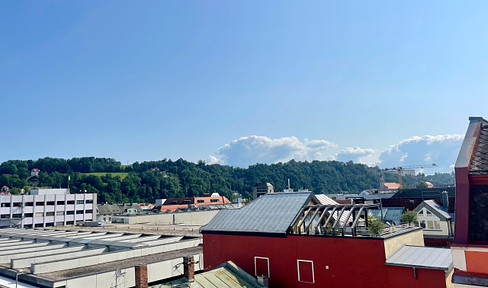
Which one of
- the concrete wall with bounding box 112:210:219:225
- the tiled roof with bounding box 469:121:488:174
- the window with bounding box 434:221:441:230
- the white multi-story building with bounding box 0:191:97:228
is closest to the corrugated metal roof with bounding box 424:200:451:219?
the window with bounding box 434:221:441:230

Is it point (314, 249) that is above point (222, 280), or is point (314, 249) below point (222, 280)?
above

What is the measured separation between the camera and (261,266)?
86.9ft

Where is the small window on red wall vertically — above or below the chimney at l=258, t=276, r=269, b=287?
above

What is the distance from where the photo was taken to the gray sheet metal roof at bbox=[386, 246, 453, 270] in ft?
65.5

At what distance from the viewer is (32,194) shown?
348ft

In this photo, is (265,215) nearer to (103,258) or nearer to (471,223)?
(471,223)

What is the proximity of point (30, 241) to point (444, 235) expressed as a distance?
65.2m

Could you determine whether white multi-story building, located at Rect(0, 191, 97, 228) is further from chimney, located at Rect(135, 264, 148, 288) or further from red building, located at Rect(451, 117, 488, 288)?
red building, located at Rect(451, 117, 488, 288)

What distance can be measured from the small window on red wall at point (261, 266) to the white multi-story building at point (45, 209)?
320 feet

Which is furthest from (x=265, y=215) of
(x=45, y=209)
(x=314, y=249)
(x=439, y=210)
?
(x=45, y=209)

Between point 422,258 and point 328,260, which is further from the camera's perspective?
point 328,260

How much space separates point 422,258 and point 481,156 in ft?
45.3

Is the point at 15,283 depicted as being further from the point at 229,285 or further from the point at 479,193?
the point at 479,193

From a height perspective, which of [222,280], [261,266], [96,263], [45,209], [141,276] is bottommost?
[96,263]
